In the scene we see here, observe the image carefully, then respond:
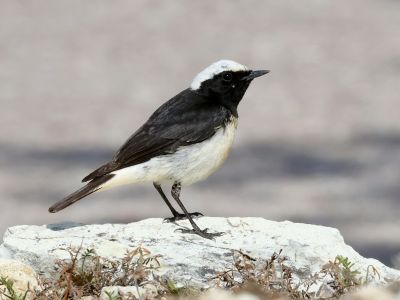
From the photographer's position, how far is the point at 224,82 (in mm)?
6766

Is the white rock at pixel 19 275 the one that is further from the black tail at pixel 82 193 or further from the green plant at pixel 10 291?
the black tail at pixel 82 193

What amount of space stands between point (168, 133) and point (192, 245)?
798mm

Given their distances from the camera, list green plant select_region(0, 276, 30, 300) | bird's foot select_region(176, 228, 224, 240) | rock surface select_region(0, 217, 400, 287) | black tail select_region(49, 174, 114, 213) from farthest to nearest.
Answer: black tail select_region(49, 174, 114, 213)
bird's foot select_region(176, 228, 224, 240)
rock surface select_region(0, 217, 400, 287)
green plant select_region(0, 276, 30, 300)

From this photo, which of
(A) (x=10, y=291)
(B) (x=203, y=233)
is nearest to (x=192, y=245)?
(B) (x=203, y=233)

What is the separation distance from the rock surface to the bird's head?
2.66 feet

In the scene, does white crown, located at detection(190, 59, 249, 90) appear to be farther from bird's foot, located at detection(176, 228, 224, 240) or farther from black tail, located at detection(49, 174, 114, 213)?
bird's foot, located at detection(176, 228, 224, 240)

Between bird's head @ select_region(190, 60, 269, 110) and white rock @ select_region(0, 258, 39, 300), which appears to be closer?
white rock @ select_region(0, 258, 39, 300)

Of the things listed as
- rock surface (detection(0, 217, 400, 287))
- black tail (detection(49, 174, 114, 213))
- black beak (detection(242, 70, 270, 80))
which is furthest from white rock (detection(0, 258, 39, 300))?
black beak (detection(242, 70, 270, 80))

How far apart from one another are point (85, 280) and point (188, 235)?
1.13 meters

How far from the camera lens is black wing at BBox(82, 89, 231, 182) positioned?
638cm

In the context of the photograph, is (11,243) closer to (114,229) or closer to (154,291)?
(114,229)

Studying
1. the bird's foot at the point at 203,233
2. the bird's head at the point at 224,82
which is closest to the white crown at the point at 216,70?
the bird's head at the point at 224,82

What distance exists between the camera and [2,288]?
17.6 ft

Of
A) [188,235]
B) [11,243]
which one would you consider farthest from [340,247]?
[11,243]
